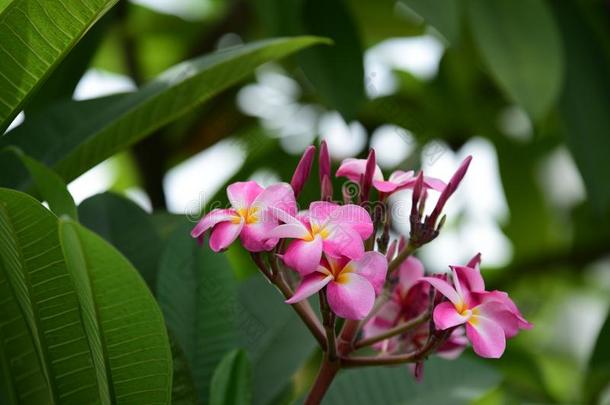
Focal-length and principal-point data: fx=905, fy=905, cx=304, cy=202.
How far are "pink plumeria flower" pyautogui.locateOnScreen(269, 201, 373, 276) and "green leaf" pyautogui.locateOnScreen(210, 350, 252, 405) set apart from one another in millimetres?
129

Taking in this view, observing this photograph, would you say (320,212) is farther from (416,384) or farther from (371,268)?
(416,384)

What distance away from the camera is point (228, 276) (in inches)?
27.8

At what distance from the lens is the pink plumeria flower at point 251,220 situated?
20.7 inches

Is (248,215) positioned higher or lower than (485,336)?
higher

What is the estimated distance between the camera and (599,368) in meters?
1.14

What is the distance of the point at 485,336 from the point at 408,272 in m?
0.13

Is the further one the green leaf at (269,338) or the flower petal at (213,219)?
the green leaf at (269,338)

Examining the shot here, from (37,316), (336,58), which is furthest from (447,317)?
(336,58)

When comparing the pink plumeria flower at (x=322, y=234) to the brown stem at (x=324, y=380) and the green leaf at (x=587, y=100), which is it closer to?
the brown stem at (x=324, y=380)

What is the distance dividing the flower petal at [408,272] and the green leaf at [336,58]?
36 cm

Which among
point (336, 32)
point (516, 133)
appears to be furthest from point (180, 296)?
point (516, 133)

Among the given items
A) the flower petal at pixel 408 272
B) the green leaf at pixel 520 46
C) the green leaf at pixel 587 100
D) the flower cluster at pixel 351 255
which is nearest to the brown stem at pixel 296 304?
the flower cluster at pixel 351 255

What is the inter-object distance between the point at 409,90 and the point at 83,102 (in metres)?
0.93

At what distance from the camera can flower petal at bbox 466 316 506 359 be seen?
1.70ft
